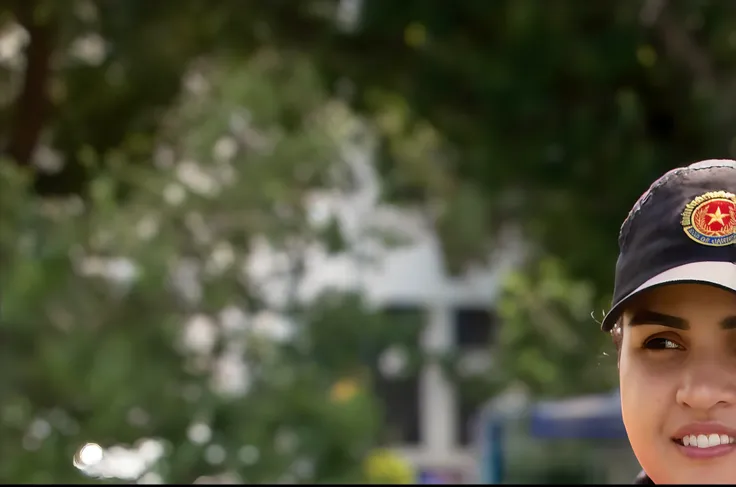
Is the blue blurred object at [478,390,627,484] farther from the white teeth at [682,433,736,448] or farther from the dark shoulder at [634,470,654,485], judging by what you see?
the white teeth at [682,433,736,448]

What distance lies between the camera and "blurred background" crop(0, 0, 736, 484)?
2.56 meters

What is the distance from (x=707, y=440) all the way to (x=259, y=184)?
11.2 feet

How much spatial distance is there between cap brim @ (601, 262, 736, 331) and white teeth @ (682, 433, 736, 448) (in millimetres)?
157

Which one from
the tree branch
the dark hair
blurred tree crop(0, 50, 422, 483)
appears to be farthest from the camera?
the tree branch

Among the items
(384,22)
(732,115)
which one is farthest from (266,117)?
(732,115)

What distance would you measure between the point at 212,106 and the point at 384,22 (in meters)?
1.67

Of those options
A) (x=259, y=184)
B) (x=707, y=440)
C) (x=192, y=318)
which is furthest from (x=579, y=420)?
(x=707, y=440)

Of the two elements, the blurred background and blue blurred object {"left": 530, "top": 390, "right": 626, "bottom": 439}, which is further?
blue blurred object {"left": 530, "top": 390, "right": 626, "bottom": 439}

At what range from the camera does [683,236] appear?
0.90 meters

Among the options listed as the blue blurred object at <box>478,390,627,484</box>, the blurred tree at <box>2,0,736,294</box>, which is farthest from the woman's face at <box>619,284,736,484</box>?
the blue blurred object at <box>478,390,627,484</box>

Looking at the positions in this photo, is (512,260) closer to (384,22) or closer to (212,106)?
(212,106)

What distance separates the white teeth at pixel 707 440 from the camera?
2.95ft

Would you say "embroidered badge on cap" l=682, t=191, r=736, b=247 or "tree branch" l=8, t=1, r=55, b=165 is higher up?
"tree branch" l=8, t=1, r=55, b=165

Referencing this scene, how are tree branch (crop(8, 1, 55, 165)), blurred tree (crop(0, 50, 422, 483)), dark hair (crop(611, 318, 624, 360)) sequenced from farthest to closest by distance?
1. tree branch (crop(8, 1, 55, 165))
2. blurred tree (crop(0, 50, 422, 483))
3. dark hair (crop(611, 318, 624, 360))
